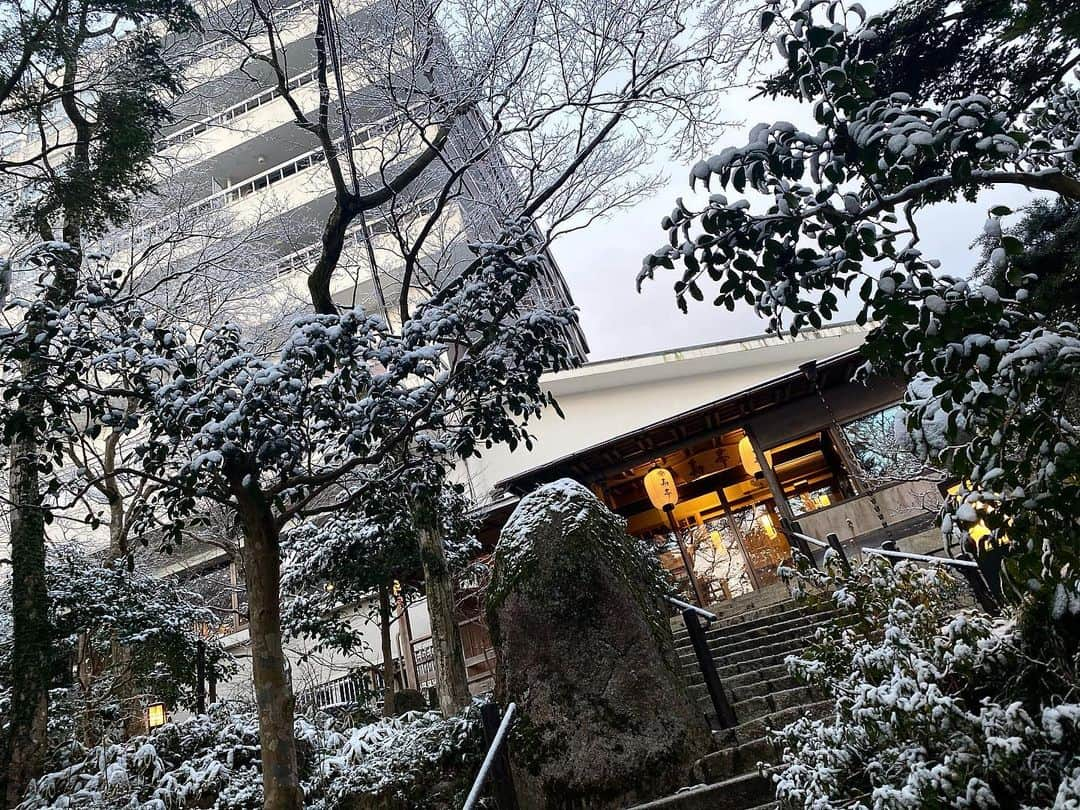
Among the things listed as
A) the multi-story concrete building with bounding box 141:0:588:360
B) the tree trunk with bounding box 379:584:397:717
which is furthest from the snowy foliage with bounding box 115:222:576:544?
the tree trunk with bounding box 379:584:397:717

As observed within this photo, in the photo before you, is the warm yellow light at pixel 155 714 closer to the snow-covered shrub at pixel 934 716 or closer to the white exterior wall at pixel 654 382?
the white exterior wall at pixel 654 382

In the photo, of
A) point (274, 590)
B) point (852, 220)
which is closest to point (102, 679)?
point (274, 590)

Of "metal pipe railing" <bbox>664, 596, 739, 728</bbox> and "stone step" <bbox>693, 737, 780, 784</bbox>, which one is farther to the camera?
"metal pipe railing" <bbox>664, 596, 739, 728</bbox>

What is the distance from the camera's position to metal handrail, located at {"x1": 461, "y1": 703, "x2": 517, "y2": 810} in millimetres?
3666

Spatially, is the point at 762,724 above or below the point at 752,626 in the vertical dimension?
below

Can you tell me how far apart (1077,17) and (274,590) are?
18.7 feet

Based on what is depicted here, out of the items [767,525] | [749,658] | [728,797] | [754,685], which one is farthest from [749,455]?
[728,797]

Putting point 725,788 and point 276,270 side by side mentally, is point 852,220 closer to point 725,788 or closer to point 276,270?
point 725,788

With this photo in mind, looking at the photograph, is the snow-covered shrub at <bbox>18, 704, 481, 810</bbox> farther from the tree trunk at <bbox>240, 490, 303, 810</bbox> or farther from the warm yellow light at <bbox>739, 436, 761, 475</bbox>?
the warm yellow light at <bbox>739, 436, 761, 475</bbox>

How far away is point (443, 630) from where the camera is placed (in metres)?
7.88

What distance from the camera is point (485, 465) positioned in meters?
19.6

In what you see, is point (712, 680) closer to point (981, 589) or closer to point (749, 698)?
point (749, 698)

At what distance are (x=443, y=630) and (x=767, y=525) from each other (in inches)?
398

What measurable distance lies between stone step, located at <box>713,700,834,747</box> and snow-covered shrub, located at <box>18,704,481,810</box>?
7.21ft
